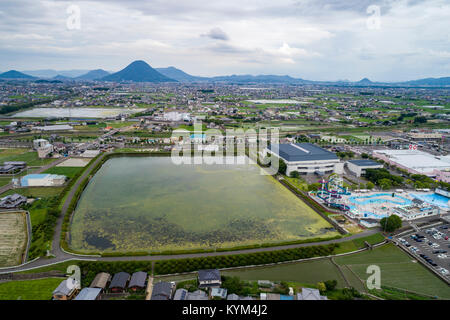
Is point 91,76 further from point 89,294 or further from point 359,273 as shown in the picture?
point 359,273

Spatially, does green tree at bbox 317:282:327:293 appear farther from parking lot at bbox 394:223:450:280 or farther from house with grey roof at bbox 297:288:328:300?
parking lot at bbox 394:223:450:280

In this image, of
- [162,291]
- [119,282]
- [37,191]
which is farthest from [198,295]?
[37,191]

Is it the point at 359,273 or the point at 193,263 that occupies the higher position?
the point at 193,263

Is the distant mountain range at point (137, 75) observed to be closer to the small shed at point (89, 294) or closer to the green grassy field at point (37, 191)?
the green grassy field at point (37, 191)

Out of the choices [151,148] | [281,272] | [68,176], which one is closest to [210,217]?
[281,272]

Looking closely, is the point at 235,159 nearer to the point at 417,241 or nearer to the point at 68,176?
the point at 68,176
